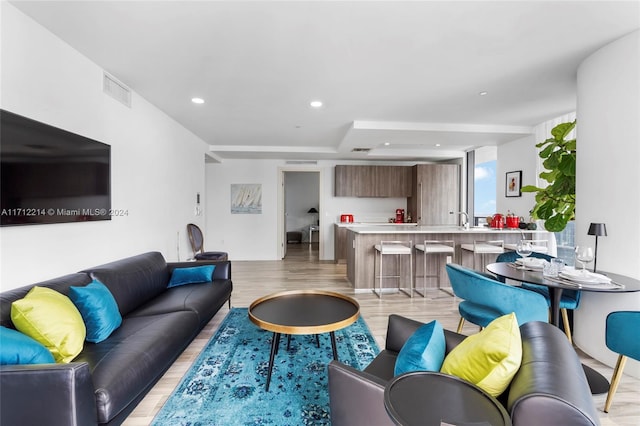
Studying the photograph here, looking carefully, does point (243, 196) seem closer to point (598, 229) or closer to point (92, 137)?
point (92, 137)

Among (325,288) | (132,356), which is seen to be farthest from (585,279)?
(325,288)

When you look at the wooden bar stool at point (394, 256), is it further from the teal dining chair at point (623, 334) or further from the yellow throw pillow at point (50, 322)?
the yellow throw pillow at point (50, 322)

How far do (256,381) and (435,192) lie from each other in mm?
5828

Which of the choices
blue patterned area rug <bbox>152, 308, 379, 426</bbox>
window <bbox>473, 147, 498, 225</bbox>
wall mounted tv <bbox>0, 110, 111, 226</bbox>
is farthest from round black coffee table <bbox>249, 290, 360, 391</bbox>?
window <bbox>473, 147, 498, 225</bbox>

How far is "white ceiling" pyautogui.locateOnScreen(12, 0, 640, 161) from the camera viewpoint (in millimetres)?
1892

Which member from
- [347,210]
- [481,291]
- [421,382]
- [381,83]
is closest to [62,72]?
[381,83]

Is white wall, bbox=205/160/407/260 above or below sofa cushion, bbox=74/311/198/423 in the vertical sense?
above

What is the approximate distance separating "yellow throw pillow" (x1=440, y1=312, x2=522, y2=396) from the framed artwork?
4.58 metres

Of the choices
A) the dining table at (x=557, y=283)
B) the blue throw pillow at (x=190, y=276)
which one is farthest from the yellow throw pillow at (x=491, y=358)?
the blue throw pillow at (x=190, y=276)

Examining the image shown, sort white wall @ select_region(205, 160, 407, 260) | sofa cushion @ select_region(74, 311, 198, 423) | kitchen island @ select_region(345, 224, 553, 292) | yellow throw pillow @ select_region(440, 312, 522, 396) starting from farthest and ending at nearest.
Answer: white wall @ select_region(205, 160, 407, 260) → kitchen island @ select_region(345, 224, 553, 292) → sofa cushion @ select_region(74, 311, 198, 423) → yellow throw pillow @ select_region(440, 312, 522, 396)

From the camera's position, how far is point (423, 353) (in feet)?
4.00

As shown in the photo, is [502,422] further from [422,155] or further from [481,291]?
[422,155]

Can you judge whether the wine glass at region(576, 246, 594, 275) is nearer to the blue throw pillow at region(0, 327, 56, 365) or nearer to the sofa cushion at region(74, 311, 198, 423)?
the sofa cushion at region(74, 311, 198, 423)

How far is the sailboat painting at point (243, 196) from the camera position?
22.8 feet
